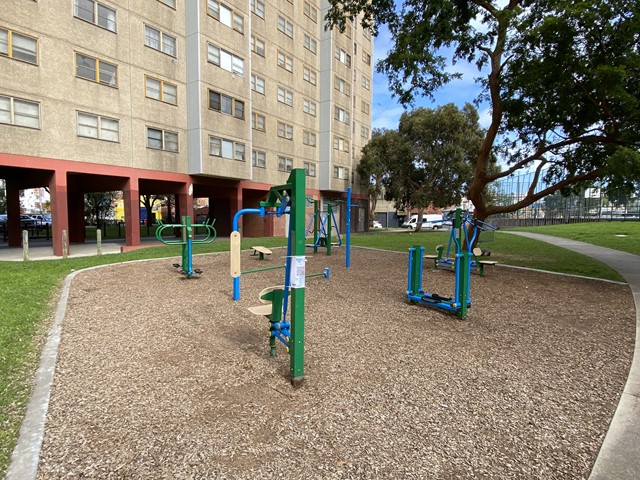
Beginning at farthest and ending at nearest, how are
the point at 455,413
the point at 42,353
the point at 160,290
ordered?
the point at 160,290, the point at 42,353, the point at 455,413

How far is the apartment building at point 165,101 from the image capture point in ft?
48.3

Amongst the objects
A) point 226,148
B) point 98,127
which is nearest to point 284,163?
point 226,148

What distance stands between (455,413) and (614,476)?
3.56ft

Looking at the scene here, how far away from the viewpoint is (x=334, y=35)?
31.9 m

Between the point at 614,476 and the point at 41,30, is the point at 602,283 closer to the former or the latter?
the point at 614,476

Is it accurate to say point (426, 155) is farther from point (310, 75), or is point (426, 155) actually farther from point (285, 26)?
point (285, 26)

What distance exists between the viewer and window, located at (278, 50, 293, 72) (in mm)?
27250

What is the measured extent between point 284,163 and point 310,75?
8242 millimetres

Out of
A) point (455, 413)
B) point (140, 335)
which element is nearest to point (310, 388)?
point (455, 413)

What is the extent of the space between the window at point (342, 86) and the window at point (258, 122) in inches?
382

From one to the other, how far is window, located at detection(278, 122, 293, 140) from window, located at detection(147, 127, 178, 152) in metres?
9.12

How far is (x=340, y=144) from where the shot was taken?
33.3 metres

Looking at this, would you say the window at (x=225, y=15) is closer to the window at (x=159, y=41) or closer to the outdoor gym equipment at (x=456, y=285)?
the window at (x=159, y=41)

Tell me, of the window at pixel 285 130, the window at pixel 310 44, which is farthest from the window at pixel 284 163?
the window at pixel 310 44
